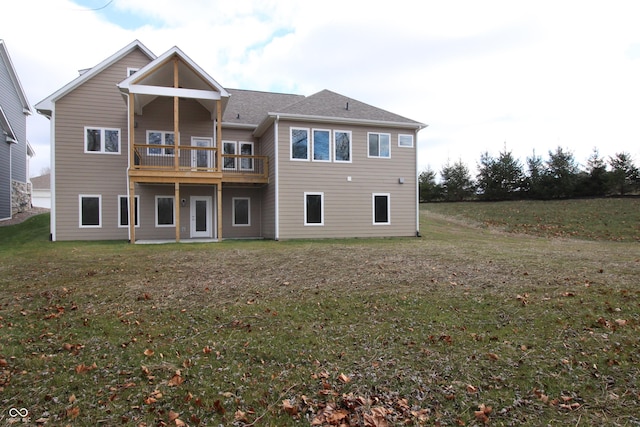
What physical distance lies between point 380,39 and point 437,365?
573 inches

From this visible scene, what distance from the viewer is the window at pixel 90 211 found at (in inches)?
607

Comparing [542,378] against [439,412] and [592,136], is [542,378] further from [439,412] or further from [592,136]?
[592,136]

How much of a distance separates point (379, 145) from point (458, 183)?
53.8 feet

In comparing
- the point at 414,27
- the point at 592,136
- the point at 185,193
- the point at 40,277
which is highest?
the point at 414,27

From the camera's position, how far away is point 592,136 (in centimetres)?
2589

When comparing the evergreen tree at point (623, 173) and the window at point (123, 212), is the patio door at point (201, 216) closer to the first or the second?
the window at point (123, 212)

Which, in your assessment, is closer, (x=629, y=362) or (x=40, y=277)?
(x=629, y=362)

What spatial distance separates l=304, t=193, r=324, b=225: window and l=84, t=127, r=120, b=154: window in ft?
26.4

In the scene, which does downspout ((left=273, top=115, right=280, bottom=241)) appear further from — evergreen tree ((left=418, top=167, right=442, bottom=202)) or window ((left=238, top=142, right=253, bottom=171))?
evergreen tree ((left=418, top=167, right=442, bottom=202))

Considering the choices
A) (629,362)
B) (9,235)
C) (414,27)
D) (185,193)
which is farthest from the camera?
(185,193)

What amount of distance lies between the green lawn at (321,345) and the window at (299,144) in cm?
804

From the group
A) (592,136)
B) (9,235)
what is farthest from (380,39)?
(592,136)

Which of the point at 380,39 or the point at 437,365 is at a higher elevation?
the point at 380,39

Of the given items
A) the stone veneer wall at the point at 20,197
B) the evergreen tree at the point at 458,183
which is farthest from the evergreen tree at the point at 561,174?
the stone veneer wall at the point at 20,197
